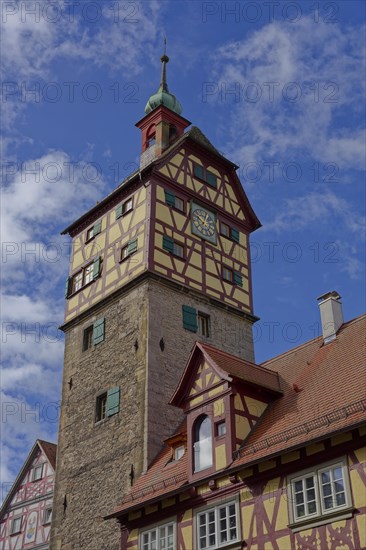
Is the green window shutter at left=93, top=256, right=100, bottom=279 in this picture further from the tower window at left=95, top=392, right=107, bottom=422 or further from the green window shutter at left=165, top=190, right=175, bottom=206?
the tower window at left=95, top=392, right=107, bottom=422

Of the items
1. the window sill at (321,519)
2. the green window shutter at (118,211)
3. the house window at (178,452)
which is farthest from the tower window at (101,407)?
the window sill at (321,519)

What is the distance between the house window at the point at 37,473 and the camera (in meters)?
35.4

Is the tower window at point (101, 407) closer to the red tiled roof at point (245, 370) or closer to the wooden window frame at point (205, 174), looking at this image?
the red tiled roof at point (245, 370)

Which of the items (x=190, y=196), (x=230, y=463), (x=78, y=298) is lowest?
(x=230, y=463)

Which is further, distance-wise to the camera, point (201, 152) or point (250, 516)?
point (201, 152)

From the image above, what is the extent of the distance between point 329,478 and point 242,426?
3.87m

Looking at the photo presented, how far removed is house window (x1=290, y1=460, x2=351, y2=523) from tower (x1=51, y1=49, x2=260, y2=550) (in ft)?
25.2

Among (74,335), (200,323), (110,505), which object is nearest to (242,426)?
(110,505)

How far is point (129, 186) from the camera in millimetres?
32062

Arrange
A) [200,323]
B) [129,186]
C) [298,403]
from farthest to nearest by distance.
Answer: [129,186]
[200,323]
[298,403]

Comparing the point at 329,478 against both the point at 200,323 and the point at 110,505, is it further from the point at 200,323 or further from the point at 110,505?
the point at 200,323

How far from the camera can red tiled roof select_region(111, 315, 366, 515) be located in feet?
60.4

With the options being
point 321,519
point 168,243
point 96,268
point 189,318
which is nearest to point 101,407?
point 189,318

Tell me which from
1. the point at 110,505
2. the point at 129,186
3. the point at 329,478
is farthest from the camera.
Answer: the point at 129,186
